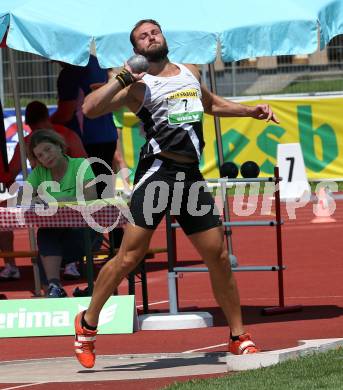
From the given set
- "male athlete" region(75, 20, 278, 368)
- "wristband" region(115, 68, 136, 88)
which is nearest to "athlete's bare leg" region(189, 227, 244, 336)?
"male athlete" region(75, 20, 278, 368)

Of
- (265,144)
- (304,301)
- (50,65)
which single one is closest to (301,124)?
(265,144)

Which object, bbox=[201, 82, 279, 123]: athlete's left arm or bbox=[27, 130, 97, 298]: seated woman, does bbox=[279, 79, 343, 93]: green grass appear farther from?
bbox=[201, 82, 279, 123]: athlete's left arm

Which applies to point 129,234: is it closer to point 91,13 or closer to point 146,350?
point 146,350

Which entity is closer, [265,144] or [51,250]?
[51,250]

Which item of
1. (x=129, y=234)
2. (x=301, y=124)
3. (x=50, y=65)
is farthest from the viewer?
(x=50, y=65)

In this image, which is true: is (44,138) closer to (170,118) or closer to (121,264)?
(170,118)

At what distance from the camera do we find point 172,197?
7.84 m

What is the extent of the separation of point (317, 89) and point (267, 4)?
14.9 metres

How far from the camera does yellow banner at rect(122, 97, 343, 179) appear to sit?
21922mm

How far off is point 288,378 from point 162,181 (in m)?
1.64

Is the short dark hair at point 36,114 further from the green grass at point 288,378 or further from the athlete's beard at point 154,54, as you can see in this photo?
the green grass at point 288,378

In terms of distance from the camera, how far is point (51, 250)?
428 inches

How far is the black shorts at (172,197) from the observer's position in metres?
7.82

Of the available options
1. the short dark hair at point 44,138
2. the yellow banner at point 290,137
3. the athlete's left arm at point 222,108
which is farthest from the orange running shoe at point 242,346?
the yellow banner at point 290,137
